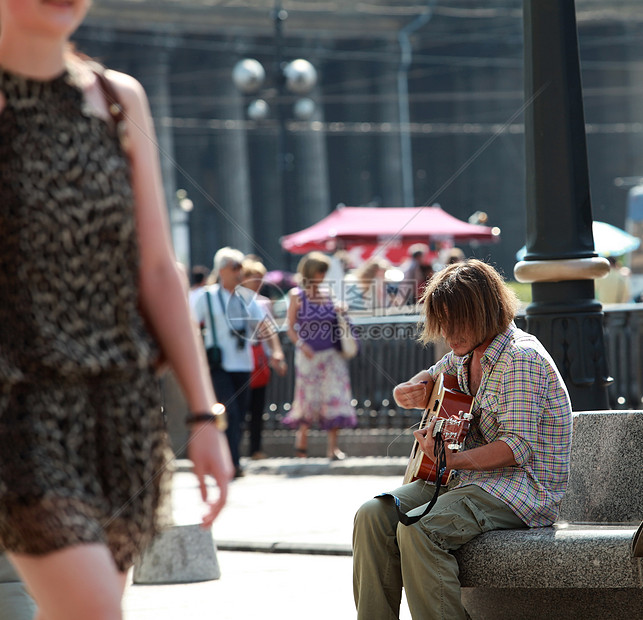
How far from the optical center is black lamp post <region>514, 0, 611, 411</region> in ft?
19.7

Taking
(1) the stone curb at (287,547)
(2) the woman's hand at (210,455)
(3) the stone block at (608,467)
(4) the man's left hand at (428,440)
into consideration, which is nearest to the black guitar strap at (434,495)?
(4) the man's left hand at (428,440)

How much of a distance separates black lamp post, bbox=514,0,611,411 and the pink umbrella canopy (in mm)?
14556

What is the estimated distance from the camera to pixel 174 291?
242cm

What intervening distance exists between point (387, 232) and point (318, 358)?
10199 millimetres

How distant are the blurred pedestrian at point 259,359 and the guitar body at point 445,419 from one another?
6634 millimetres

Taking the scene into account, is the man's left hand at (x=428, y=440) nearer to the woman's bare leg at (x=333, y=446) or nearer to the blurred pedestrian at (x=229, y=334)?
the blurred pedestrian at (x=229, y=334)

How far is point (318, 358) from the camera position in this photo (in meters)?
11.6

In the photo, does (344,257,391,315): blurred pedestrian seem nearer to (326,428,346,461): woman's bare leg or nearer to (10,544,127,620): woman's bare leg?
(326,428,346,461): woman's bare leg

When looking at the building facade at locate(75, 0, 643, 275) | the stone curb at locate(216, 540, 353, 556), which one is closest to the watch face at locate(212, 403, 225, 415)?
the stone curb at locate(216, 540, 353, 556)

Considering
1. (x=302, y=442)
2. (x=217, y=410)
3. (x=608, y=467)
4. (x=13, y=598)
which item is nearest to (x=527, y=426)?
(x=608, y=467)

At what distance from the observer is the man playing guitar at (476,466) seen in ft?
13.6

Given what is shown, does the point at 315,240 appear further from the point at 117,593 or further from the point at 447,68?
the point at 447,68

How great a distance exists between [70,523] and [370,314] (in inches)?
464

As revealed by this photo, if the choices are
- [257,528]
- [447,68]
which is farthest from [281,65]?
[447,68]
